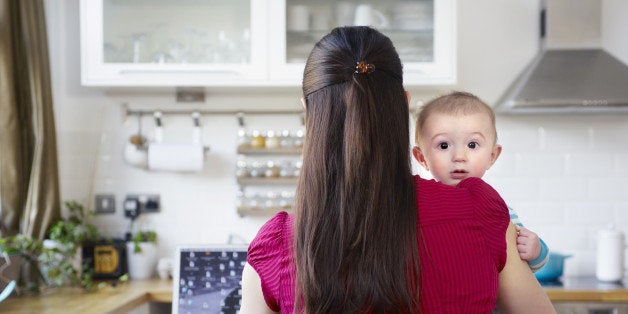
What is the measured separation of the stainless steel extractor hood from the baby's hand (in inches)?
81.7

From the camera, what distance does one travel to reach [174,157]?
10.8ft

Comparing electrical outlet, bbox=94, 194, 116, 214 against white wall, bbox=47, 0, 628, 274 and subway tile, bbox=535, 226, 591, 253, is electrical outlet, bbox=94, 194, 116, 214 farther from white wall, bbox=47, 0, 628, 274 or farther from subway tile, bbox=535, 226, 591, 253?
subway tile, bbox=535, 226, 591, 253

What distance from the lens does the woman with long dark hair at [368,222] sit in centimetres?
105

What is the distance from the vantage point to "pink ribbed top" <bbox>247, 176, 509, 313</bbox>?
105cm

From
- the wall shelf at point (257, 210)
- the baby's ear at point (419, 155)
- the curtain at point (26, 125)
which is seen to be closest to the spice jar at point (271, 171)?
the wall shelf at point (257, 210)

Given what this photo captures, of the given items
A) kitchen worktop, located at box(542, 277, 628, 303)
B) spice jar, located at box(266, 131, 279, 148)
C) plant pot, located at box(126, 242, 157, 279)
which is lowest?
kitchen worktop, located at box(542, 277, 628, 303)

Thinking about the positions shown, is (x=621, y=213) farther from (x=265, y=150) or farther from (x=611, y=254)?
(x=265, y=150)

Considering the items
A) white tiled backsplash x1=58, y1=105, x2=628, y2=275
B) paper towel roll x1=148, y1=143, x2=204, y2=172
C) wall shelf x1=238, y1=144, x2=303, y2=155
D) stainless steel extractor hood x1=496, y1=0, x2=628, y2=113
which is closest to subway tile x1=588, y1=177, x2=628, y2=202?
white tiled backsplash x1=58, y1=105, x2=628, y2=275

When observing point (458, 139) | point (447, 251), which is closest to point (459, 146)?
point (458, 139)

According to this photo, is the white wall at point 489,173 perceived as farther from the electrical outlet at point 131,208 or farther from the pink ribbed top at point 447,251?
the pink ribbed top at point 447,251

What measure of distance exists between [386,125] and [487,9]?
102 inches

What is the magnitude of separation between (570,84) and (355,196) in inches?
93.3

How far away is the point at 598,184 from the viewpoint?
3445 millimetres

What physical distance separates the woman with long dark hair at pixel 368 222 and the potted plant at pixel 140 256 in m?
2.31
